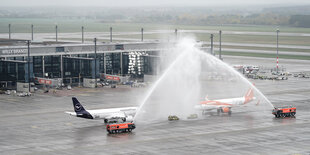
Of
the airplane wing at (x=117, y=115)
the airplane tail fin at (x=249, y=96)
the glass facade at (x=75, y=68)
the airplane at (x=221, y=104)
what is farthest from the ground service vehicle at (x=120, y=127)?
the glass facade at (x=75, y=68)

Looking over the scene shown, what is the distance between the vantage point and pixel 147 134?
262 ft

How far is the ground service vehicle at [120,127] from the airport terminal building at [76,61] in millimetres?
51288

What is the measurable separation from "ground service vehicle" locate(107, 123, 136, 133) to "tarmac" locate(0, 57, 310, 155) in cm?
88

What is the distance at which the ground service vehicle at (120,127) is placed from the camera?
8038 centimetres

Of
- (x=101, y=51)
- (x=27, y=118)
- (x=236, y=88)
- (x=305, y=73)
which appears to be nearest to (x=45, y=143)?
(x=27, y=118)

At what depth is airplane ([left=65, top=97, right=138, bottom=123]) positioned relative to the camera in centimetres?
8619

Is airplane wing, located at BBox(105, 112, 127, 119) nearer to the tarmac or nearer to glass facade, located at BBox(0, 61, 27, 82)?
the tarmac

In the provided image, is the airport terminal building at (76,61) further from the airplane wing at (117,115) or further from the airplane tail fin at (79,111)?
the airplane tail fin at (79,111)

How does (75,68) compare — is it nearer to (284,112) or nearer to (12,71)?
(12,71)

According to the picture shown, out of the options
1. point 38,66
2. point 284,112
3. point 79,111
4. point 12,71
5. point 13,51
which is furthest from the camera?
point 38,66

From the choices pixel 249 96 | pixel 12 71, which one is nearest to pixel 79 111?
pixel 249 96

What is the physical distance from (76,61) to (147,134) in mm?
66453

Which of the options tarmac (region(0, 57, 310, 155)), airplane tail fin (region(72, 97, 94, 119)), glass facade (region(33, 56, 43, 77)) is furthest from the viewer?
glass facade (region(33, 56, 43, 77))

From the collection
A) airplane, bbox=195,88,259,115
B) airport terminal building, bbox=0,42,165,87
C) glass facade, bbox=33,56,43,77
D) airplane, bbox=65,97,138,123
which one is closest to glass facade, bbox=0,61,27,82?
airport terminal building, bbox=0,42,165,87
